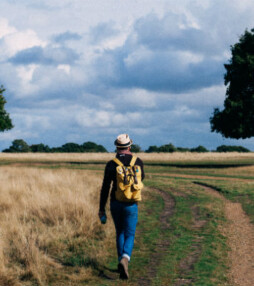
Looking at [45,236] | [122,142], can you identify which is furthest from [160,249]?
[122,142]

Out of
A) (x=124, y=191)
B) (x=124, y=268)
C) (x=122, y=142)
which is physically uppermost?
(x=122, y=142)

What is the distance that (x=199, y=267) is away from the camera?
765 centimetres

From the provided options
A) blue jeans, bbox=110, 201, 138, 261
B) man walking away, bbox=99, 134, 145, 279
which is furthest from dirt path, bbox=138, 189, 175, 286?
blue jeans, bbox=110, 201, 138, 261

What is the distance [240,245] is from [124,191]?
4.13 meters

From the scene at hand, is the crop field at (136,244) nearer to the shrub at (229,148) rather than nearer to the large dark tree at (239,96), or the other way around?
the large dark tree at (239,96)

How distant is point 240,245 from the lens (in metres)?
9.43

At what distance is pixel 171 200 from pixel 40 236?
8.43m

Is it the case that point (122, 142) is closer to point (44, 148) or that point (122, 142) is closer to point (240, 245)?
point (240, 245)

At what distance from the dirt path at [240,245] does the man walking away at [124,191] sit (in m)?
1.90

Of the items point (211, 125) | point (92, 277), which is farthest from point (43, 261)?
point (211, 125)

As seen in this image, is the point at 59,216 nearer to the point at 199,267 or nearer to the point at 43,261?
the point at 43,261

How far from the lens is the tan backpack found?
6676mm

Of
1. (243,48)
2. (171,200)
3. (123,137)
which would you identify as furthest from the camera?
(243,48)

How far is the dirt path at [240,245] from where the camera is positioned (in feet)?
23.4
